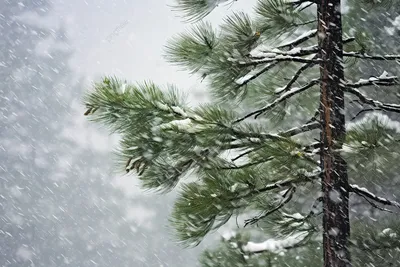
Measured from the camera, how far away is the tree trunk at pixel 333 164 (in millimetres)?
3076

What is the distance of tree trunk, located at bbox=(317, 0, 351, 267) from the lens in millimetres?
3076

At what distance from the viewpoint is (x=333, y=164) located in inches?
121

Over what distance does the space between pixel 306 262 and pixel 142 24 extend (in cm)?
9426

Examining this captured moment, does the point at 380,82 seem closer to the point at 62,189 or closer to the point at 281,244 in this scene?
the point at 281,244

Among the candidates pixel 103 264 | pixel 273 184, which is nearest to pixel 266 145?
pixel 273 184

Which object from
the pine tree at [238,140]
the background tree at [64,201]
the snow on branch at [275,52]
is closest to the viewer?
the pine tree at [238,140]

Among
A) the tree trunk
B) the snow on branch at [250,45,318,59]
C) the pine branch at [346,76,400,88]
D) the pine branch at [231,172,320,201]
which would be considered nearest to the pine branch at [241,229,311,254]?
the tree trunk

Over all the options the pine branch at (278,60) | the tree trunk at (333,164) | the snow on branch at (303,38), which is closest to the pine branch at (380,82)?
the tree trunk at (333,164)

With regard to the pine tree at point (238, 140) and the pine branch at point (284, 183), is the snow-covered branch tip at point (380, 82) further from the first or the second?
the pine branch at point (284, 183)

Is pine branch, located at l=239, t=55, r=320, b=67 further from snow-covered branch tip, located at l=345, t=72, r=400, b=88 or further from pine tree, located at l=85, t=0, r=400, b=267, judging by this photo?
snow-covered branch tip, located at l=345, t=72, r=400, b=88

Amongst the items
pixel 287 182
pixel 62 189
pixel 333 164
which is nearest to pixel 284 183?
pixel 287 182

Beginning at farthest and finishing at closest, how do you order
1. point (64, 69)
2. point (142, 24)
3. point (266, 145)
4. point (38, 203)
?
point (142, 24), point (64, 69), point (38, 203), point (266, 145)

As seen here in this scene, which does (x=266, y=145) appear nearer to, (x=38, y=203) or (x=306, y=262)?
(x=306, y=262)

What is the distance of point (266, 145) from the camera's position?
2938 millimetres
